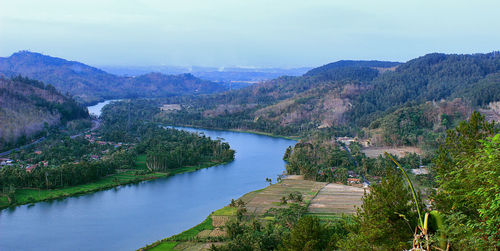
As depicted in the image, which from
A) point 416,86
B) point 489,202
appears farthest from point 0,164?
point 416,86

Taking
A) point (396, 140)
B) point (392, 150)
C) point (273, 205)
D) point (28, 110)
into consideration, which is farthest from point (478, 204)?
point (28, 110)

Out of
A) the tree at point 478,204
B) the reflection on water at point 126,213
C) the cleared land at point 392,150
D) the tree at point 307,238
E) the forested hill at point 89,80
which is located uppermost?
the forested hill at point 89,80

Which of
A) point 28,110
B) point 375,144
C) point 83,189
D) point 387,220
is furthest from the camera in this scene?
point 28,110

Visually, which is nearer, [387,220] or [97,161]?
[387,220]

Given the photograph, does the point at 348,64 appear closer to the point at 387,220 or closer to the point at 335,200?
the point at 335,200

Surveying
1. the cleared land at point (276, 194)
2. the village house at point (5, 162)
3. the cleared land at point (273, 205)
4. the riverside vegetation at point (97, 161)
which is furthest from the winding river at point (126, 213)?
the village house at point (5, 162)

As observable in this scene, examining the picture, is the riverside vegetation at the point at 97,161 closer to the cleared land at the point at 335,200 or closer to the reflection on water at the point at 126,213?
the reflection on water at the point at 126,213
